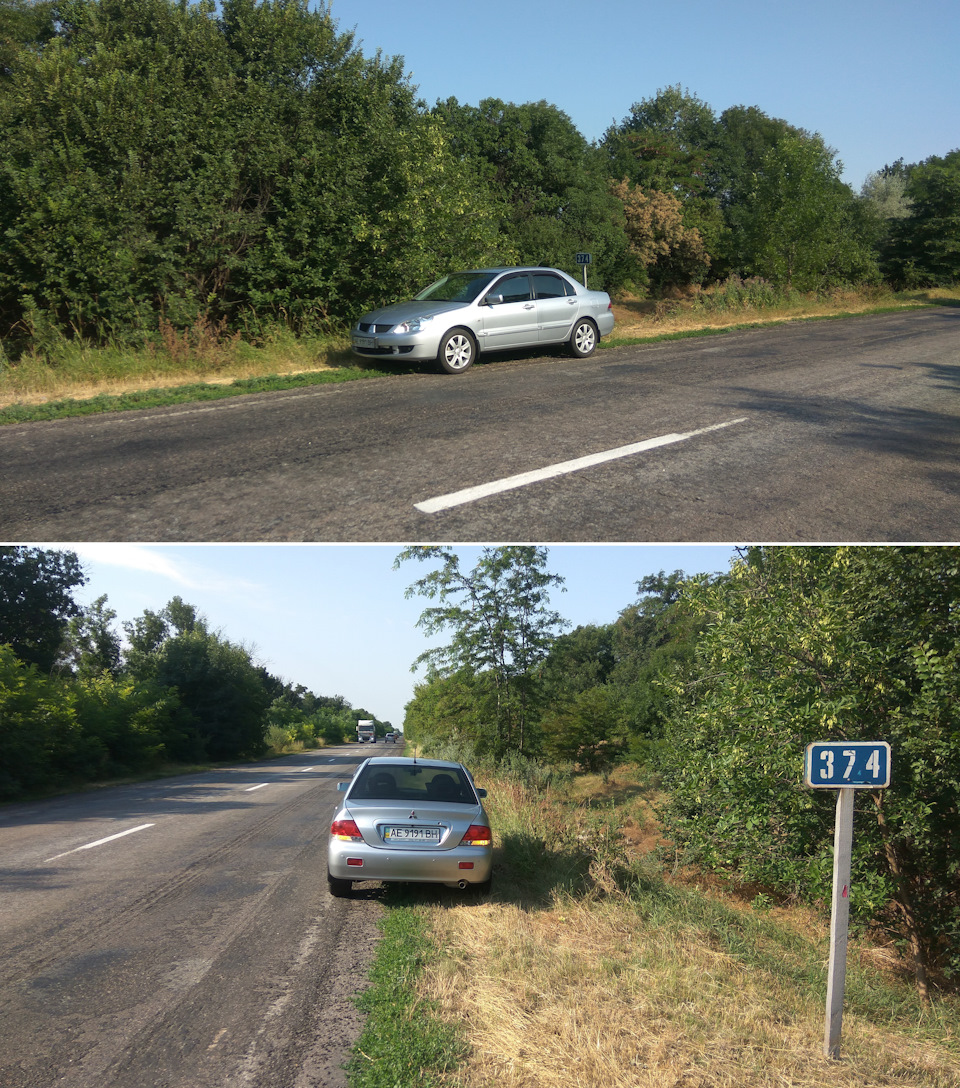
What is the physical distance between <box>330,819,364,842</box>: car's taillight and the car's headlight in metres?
8.77

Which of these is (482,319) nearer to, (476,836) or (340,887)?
(476,836)

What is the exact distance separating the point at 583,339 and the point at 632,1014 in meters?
13.6

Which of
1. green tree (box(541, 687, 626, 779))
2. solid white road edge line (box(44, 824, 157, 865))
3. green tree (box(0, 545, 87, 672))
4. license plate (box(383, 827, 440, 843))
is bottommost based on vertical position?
green tree (box(541, 687, 626, 779))

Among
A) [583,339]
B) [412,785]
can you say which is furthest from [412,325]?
[412,785]

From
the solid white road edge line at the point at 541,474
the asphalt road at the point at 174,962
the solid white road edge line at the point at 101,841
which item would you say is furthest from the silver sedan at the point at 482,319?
the solid white road edge line at the point at 101,841

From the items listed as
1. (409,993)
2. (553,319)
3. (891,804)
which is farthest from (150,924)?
(553,319)

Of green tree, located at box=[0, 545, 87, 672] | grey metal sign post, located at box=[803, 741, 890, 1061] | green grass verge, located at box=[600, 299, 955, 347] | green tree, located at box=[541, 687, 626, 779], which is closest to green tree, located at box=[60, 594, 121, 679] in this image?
green tree, located at box=[0, 545, 87, 672]

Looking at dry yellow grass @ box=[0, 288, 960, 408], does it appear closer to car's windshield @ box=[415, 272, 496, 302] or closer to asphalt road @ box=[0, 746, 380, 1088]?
car's windshield @ box=[415, 272, 496, 302]

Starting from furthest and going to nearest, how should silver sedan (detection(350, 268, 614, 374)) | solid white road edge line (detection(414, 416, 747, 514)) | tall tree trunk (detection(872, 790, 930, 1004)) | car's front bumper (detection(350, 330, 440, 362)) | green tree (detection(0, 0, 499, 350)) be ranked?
green tree (detection(0, 0, 499, 350)) → silver sedan (detection(350, 268, 614, 374)) → car's front bumper (detection(350, 330, 440, 362)) → tall tree trunk (detection(872, 790, 930, 1004)) → solid white road edge line (detection(414, 416, 747, 514))

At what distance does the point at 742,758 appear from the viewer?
8.32 metres

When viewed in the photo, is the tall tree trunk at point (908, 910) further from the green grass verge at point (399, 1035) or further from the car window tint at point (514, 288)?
the car window tint at point (514, 288)

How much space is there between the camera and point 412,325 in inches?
546

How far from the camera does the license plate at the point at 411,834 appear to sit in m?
7.19

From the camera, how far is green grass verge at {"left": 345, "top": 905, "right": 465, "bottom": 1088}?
395cm
